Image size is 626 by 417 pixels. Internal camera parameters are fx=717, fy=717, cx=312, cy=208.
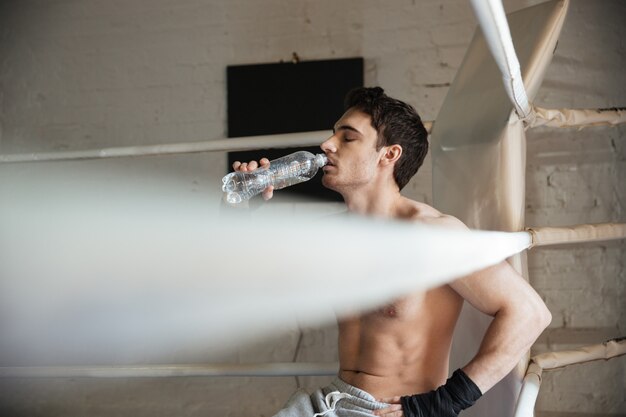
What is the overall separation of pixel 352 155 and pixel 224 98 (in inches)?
53.0

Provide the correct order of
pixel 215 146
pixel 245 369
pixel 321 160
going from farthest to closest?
pixel 215 146
pixel 245 369
pixel 321 160

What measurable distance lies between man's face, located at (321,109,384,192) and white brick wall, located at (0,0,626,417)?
1022 millimetres

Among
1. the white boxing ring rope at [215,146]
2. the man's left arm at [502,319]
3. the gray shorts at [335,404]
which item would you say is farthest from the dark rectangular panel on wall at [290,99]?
the man's left arm at [502,319]

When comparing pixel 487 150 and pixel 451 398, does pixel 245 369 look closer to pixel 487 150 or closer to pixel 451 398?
pixel 451 398

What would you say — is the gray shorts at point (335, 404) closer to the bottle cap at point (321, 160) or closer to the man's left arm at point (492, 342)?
the man's left arm at point (492, 342)

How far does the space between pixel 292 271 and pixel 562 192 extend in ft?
3.28

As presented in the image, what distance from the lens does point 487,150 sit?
1.40 meters

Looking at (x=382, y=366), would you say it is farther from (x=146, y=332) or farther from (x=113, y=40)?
(x=113, y=40)

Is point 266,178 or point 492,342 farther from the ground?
point 266,178

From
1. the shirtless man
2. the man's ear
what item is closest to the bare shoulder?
the shirtless man

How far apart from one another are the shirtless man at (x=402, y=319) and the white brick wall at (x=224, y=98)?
1.01m

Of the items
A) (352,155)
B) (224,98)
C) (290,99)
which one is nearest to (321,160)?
(352,155)

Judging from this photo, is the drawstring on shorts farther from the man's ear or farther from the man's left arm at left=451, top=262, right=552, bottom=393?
the man's ear

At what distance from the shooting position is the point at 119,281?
2.98 meters
